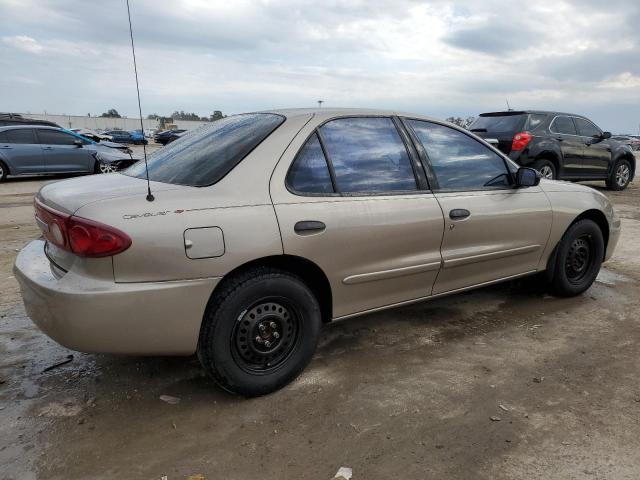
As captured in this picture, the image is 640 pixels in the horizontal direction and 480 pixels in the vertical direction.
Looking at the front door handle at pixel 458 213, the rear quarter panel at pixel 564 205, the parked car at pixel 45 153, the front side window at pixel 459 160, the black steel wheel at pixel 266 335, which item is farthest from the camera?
the parked car at pixel 45 153

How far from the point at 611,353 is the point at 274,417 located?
2.32m

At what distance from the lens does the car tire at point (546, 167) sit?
9391 millimetres

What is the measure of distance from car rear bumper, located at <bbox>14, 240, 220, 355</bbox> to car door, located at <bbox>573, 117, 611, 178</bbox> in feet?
33.1

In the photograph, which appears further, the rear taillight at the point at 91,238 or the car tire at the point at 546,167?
the car tire at the point at 546,167

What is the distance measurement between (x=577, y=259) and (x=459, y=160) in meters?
1.62

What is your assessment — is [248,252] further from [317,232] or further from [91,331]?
[91,331]

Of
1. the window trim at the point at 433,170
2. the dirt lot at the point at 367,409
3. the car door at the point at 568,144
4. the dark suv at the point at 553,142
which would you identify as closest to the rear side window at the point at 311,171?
the window trim at the point at 433,170

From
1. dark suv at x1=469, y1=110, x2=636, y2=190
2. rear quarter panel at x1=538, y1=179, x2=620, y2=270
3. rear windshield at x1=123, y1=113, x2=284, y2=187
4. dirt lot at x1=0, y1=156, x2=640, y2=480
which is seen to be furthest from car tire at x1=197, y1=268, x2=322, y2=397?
dark suv at x1=469, y1=110, x2=636, y2=190

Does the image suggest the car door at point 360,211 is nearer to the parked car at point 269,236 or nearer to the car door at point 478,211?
the parked car at point 269,236

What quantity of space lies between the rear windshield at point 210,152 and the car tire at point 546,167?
294 inches

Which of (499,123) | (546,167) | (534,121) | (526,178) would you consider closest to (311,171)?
(526,178)

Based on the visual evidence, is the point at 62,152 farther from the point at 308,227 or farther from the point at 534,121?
the point at 308,227

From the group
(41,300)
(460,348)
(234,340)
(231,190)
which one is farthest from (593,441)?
(41,300)

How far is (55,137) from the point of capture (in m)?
12.8
